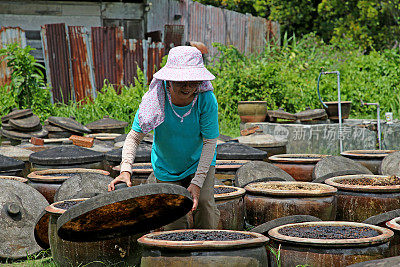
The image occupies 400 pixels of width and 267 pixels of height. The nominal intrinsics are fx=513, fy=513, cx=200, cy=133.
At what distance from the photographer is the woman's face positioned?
117 inches

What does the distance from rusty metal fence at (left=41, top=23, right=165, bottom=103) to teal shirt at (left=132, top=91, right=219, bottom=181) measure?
781cm

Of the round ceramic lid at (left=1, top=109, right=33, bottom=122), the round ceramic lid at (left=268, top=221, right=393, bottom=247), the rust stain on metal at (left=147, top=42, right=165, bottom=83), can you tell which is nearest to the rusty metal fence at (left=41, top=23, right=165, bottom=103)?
the rust stain on metal at (left=147, top=42, right=165, bottom=83)

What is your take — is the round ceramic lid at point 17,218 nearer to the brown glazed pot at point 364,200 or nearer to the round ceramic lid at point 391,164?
the brown glazed pot at point 364,200

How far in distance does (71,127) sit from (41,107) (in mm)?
2043

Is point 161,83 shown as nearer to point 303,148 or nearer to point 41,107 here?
point 303,148

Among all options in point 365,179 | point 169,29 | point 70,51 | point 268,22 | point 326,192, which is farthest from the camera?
point 268,22

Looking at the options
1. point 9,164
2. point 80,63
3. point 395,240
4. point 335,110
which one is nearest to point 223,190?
point 395,240

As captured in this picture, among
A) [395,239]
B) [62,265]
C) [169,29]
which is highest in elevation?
[169,29]

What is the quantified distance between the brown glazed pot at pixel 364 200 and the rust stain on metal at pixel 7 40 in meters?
7.91

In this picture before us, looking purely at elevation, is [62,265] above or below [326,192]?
below

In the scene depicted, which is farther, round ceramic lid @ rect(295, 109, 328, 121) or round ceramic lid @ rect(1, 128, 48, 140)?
round ceramic lid @ rect(295, 109, 328, 121)

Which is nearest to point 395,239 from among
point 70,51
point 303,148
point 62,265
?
point 62,265

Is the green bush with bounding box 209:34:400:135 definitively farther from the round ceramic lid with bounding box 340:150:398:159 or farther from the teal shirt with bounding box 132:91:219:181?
the teal shirt with bounding box 132:91:219:181

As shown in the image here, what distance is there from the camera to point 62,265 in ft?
11.6
